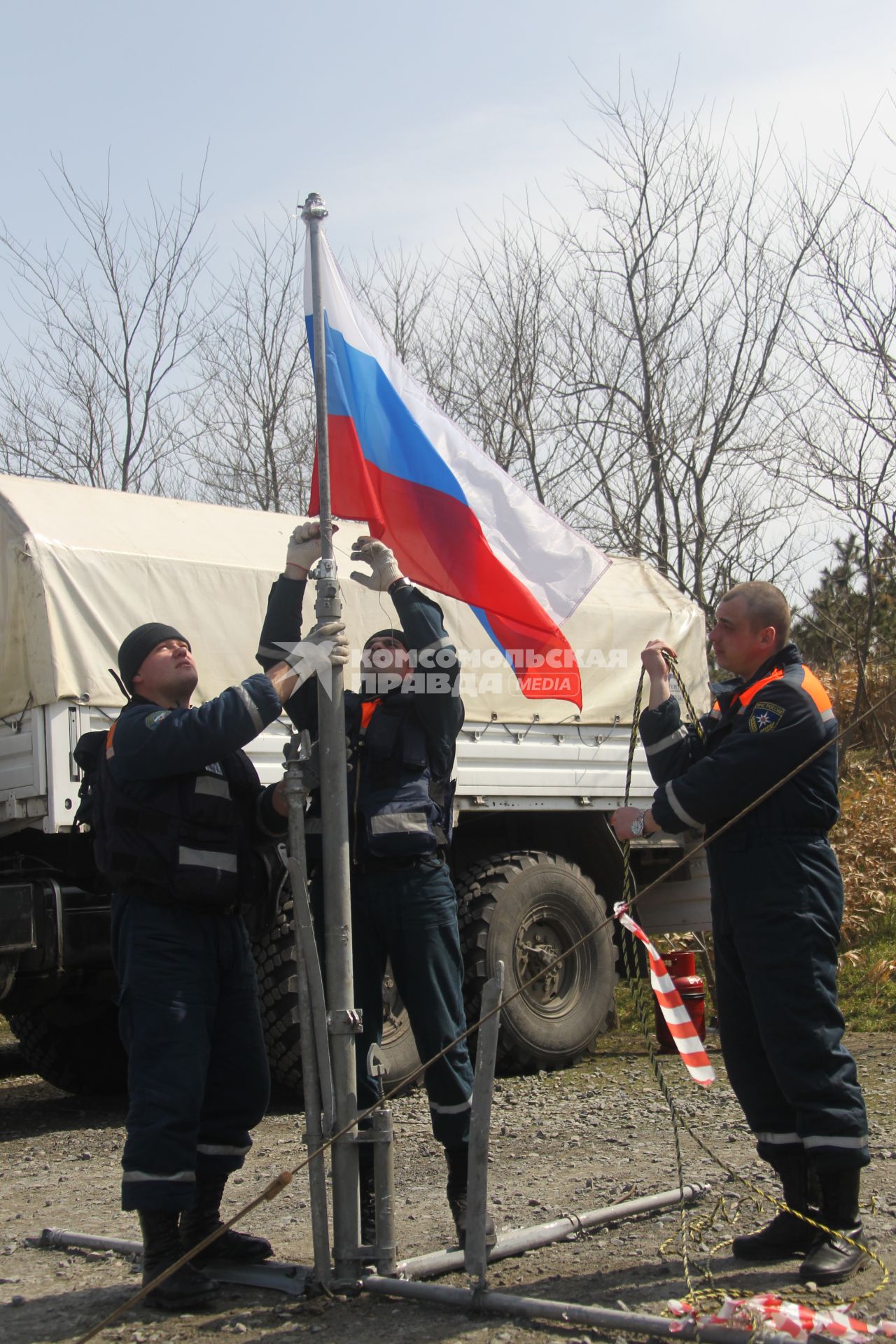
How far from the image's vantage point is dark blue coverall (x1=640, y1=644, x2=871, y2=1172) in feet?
12.3

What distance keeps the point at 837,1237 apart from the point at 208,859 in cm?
211

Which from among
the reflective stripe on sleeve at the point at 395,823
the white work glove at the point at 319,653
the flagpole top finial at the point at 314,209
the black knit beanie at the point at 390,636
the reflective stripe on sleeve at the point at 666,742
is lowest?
the reflective stripe on sleeve at the point at 395,823

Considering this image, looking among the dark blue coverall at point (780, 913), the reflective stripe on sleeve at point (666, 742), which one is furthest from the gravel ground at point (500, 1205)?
the reflective stripe on sleeve at point (666, 742)

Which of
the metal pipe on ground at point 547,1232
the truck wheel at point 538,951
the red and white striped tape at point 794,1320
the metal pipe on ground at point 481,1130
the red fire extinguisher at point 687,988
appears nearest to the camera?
the red and white striped tape at point 794,1320

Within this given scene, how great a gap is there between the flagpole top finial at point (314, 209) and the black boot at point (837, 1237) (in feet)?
10.5

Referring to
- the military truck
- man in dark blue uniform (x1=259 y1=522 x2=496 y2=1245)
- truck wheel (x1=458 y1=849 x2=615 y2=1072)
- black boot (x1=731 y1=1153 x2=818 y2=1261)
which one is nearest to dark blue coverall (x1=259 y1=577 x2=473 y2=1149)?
man in dark blue uniform (x1=259 y1=522 x2=496 y2=1245)

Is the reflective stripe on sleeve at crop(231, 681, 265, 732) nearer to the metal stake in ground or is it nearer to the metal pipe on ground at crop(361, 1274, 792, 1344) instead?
the metal stake in ground

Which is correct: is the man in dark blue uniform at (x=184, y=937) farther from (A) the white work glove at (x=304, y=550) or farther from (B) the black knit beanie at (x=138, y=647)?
(A) the white work glove at (x=304, y=550)

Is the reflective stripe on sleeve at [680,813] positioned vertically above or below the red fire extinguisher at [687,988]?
above

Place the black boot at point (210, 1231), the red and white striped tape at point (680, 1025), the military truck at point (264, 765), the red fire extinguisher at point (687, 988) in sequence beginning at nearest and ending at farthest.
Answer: the red and white striped tape at point (680, 1025)
the black boot at point (210, 1231)
the military truck at point (264, 765)
the red fire extinguisher at point (687, 988)

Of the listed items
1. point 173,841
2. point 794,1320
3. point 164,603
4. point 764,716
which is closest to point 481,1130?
point 794,1320

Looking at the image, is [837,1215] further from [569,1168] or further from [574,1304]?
[569,1168]

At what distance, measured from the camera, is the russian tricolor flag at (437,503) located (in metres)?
4.29

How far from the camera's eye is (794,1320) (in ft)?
10.1
